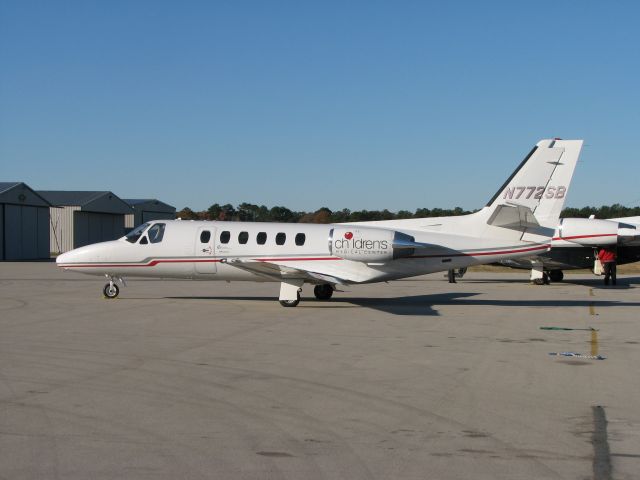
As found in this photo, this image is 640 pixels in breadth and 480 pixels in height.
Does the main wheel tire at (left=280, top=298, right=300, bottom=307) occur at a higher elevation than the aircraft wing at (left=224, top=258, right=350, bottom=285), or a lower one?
lower

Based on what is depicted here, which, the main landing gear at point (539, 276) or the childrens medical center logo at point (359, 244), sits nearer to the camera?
the childrens medical center logo at point (359, 244)

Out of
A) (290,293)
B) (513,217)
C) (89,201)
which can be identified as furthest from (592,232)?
(89,201)

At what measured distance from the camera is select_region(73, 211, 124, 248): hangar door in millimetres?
→ 69250

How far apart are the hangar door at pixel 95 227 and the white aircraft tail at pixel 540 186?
55.0 meters

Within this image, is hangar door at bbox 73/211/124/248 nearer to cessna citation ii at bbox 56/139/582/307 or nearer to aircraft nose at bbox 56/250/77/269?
aircraft nose at bbox 56/250/77/269

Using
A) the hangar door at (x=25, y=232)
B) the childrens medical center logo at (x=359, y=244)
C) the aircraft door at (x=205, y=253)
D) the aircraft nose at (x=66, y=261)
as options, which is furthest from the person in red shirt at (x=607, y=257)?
the hangar door at (x=25, y=232)

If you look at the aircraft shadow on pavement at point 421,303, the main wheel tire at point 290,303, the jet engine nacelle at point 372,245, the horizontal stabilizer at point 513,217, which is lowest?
the aircraft shadow on pavement at point 421,303

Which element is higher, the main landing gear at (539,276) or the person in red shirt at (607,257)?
the person in red shirt at (607,257)

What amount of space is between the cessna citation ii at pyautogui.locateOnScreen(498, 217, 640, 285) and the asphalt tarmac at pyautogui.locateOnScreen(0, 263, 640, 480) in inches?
501

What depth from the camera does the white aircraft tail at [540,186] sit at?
70.2 feet

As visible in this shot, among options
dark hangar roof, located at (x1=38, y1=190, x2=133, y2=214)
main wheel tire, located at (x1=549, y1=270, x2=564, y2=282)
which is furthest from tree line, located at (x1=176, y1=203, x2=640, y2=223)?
main wheel tire, located at (x1=549, y1=270, x2=564, y2=282)

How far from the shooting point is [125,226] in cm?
7938

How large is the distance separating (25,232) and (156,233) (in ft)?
140

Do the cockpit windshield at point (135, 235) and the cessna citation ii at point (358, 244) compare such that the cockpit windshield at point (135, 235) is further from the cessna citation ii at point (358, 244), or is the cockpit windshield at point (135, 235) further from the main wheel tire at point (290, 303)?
the main wheel tire at point (290, 303)
